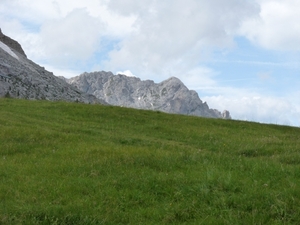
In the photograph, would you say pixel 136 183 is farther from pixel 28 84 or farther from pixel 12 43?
pixel 12 43

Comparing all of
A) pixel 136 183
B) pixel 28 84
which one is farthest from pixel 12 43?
pixel 136 183

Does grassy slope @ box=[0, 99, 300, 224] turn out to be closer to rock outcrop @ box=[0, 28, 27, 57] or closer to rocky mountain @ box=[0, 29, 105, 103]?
rocky mountain @ box=[0, 29, 105, 103]

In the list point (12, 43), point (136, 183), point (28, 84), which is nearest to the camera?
point (136, 183)

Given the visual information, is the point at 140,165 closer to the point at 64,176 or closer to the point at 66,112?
the point at 64,176

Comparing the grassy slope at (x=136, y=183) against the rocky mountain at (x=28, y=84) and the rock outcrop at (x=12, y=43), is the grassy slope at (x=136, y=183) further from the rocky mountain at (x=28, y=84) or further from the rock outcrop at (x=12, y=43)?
the rock outcrop at (x=12, y=43)

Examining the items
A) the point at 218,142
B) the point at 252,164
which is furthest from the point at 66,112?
the point at 252,164

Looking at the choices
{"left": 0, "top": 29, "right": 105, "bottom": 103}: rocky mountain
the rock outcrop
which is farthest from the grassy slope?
the rock outcrop

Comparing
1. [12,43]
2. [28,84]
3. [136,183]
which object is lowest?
[136,183]

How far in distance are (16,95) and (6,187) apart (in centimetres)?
6173

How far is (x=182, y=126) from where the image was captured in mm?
28953

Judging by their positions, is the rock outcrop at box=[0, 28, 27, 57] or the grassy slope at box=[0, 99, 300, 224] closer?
the grassy slope at box=[0, 99, 300, 224]

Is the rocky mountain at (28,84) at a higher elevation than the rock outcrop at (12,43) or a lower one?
lower

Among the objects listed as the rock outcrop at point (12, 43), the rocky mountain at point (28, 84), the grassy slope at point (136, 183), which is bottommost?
the grassy slope at point (136, 183)

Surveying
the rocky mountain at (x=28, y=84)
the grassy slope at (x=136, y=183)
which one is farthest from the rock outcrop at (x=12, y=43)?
the grassy slope at (x=136, y=183)
